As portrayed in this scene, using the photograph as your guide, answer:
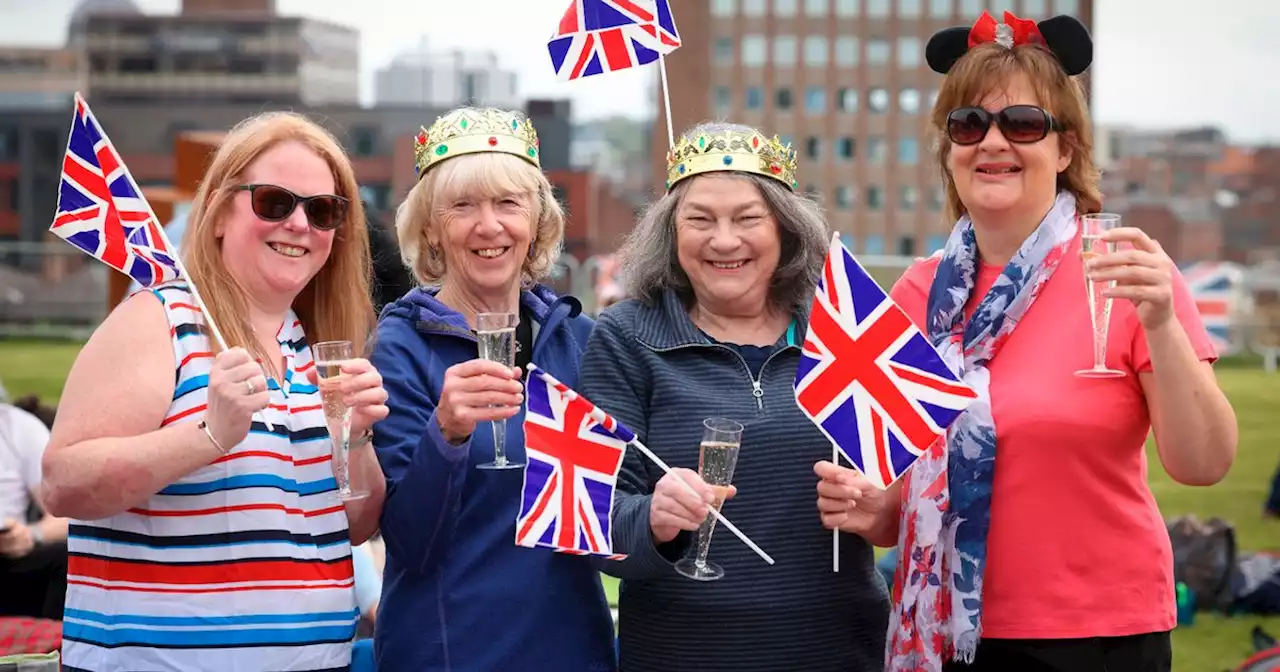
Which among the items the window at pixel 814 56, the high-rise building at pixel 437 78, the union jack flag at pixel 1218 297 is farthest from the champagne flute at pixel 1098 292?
→ the window at pixel 814 56

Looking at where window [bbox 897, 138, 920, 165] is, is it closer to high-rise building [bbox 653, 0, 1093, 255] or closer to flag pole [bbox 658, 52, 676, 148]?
high-rise building [bbox 653, 0, 1093, 255]

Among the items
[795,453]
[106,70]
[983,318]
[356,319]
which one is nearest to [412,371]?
[356,319]

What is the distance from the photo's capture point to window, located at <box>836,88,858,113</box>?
116688 millimetres

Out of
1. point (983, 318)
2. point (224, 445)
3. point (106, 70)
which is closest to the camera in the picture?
point (224, 445)

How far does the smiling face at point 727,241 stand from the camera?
12.4 ft

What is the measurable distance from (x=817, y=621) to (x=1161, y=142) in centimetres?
11330

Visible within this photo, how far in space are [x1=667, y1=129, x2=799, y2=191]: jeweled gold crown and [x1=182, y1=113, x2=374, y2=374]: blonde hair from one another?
0.84 metres

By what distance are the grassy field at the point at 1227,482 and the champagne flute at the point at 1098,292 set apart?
A: 18.3 ft

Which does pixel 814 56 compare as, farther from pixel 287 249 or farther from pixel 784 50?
pixel 287 249

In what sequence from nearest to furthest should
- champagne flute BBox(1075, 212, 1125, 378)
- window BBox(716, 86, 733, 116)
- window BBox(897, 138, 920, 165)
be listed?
champagne flute BBox(1075, 212, 1125, 378), window BBox(897, 138, 920, 165), window BBox(716, 86, 733, 116)

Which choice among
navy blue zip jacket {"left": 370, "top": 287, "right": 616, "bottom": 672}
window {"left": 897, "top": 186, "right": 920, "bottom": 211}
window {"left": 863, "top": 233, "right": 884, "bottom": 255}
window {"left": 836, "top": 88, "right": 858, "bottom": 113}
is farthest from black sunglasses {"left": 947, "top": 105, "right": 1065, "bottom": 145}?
window {"left": 836, "top": 88, "right": 858, "bottom": 113}

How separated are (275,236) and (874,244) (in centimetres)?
11049

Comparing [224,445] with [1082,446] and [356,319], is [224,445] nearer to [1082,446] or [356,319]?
[356,319]

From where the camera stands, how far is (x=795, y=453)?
146 inches
